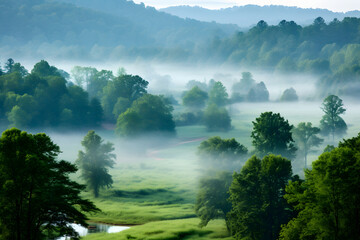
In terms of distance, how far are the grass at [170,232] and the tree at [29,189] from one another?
25549mm

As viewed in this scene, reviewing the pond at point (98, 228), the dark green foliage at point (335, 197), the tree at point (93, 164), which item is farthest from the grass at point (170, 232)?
the dark green foliage at point (335, 197)

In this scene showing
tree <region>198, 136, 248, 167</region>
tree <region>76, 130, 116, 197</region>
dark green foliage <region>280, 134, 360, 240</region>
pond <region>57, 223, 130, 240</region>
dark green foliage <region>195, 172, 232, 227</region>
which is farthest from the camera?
tree <region>76, 130, 116, 197</region>

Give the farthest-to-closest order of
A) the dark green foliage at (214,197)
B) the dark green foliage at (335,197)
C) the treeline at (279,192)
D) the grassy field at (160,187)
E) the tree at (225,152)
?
the tree at (225,152)
the grassy field at (160,187)
the dark green foliage at (214,197)
the treeline at (279,192)
the dark green foliage at (335,197)

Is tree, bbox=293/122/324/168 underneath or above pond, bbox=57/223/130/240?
above

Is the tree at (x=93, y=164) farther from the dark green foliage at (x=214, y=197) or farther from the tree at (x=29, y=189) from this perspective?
the tree at (x=29, y=189)

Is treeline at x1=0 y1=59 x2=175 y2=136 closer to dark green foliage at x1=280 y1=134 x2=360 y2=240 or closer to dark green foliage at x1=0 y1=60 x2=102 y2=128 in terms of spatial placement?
dark green foliage at x1=0 y1=60 x2=102 y2=128

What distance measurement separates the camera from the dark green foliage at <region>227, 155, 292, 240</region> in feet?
177

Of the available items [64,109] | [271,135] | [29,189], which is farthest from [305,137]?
[64,109]

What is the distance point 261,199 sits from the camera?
55.6 meters

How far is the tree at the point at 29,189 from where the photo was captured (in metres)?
36.8

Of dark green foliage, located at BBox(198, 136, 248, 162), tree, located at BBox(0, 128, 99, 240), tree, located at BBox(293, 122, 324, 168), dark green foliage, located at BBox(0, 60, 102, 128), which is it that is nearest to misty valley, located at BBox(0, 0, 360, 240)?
tree, located at BBox(0, 128, 99, 240)

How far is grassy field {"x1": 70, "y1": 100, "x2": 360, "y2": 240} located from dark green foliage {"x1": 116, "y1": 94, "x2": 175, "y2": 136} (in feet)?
13.4

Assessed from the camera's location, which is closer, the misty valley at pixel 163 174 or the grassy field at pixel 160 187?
the misty valley at pixel 163 174

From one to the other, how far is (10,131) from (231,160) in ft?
154
